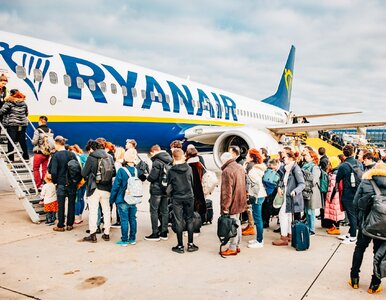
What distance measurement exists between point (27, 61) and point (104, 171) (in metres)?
3.63

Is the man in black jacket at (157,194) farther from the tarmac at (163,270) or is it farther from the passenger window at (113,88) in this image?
the passenger window at (113,88)

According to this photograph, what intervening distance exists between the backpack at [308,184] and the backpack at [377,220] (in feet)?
6.52

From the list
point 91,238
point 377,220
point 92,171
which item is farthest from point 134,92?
point 377,220

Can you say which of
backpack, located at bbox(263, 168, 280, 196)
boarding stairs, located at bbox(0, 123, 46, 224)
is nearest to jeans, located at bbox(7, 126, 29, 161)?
boarding stairs, located at bbox(0, 123, 46, 224)

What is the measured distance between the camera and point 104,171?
511cm

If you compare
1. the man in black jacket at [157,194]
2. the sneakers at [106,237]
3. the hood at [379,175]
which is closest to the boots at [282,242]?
the man in black jacket at [157,194]

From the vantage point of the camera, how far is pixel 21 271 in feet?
12.7

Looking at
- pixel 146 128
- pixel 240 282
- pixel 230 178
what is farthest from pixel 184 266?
pixel 146 128

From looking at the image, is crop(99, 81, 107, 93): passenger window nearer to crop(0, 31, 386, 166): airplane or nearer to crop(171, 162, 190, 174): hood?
crop(0, 31, 386, 166): airplane

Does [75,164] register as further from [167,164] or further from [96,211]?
[167,164]

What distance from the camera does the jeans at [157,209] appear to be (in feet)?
17.2

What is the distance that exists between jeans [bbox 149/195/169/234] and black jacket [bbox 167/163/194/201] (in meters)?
0.53

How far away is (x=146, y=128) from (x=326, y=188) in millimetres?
5969

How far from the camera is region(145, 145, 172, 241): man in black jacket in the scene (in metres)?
5.14
